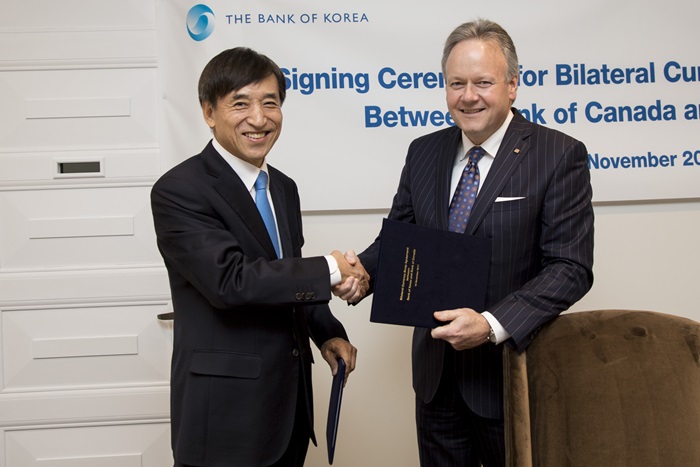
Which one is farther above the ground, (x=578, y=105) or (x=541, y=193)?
(x=578, y=105)

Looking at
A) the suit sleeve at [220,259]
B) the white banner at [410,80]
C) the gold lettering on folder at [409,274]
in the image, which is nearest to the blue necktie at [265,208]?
the suit sleeve at [220,259]

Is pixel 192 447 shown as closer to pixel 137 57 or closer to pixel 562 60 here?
pixel 137 57

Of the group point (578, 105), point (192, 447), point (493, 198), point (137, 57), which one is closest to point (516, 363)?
point (493, 198)

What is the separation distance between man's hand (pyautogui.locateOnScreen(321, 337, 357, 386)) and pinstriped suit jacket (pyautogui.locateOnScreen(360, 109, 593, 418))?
229mm

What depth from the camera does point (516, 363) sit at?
173cm

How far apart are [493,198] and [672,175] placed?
1433 millimetres

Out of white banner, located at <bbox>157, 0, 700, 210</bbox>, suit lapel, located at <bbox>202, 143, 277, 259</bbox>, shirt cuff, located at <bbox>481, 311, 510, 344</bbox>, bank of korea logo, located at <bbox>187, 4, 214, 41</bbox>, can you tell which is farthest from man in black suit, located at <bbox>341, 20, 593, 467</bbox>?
bank of korea logo, located at <bbox>187, 4, 214, 41</bbox>

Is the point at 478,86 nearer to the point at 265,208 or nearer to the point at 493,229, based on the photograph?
the point at 493,229

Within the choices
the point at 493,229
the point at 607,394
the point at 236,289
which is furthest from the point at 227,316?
the point at 607,394

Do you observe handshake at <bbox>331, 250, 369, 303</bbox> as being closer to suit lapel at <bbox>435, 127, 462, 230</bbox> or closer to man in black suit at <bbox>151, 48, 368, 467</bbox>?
man in black suit at <bbox>151, 48, 368, 467</bbox>

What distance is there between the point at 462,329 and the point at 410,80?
54.4 inches

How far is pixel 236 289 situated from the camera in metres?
1.60

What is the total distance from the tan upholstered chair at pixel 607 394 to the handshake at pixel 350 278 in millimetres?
430

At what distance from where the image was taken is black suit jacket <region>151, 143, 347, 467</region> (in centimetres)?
163
